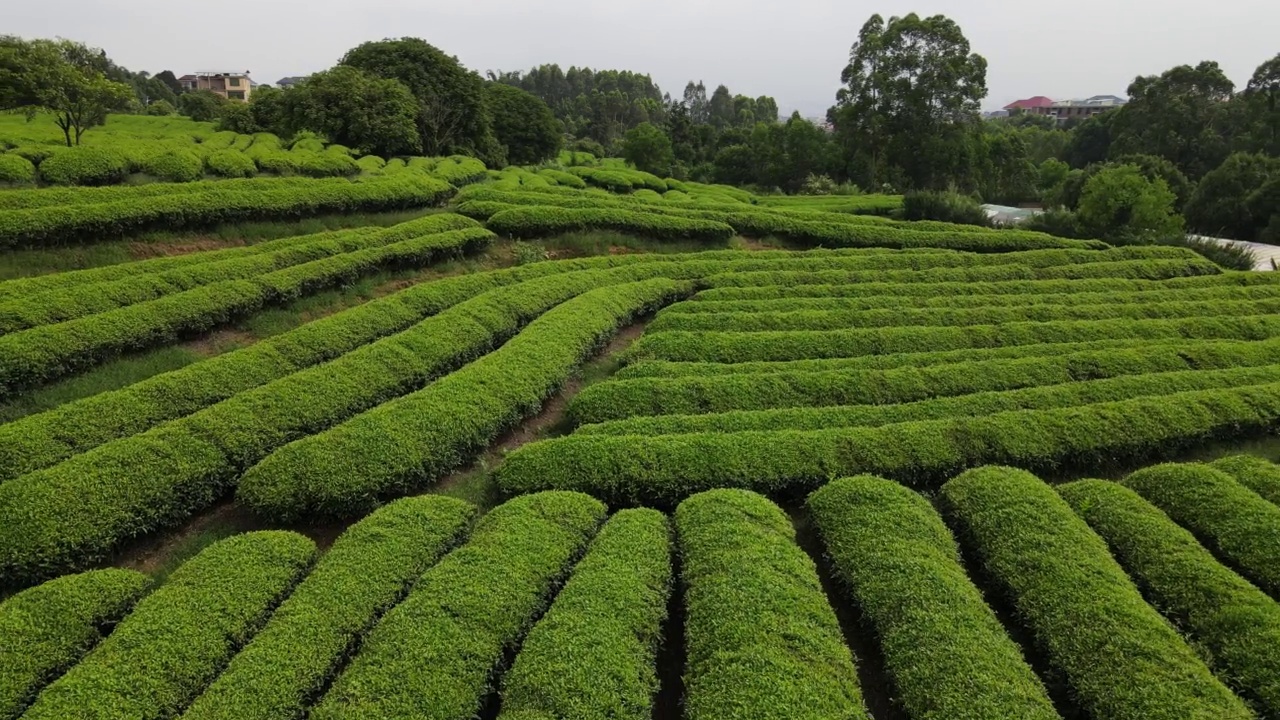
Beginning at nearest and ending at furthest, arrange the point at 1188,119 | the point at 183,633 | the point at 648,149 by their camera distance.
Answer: the point at 183,633
the point at 1188,119
the point at 648,149

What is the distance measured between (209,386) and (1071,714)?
13.9 m

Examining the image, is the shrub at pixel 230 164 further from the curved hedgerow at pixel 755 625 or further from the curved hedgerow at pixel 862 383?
the curved hedgerow at pixel 755 625

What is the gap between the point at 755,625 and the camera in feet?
26.3

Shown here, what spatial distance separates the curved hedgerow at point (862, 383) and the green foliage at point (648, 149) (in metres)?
50.2

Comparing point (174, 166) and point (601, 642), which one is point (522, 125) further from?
point (601, 642)

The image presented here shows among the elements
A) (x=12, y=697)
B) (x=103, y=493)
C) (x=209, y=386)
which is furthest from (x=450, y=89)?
(x=12, y=697)

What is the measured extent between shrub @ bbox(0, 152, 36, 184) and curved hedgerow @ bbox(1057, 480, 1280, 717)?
27886mm

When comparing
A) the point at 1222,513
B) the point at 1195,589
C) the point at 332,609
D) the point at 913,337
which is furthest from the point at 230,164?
the point at 1222,513

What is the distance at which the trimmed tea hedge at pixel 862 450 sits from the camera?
36.6ft

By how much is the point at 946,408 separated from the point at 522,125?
53.6 m

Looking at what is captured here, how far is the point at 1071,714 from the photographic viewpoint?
7633 mm

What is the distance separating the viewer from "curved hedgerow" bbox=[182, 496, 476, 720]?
6926mm

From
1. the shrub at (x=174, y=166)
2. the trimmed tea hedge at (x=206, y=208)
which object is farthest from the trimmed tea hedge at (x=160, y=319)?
the shrub at (x=174, y=166)

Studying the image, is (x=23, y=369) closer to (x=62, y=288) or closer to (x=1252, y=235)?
(x=62, y=288)
